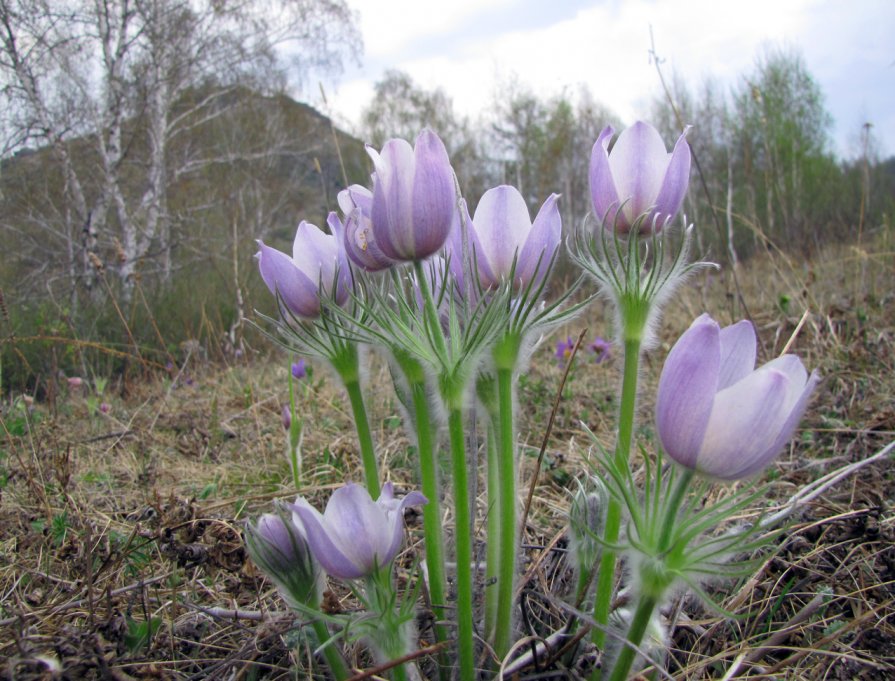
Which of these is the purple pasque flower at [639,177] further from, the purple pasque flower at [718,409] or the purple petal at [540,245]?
the purple pasque flower at [718,409]

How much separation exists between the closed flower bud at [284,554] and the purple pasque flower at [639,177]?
0.66m

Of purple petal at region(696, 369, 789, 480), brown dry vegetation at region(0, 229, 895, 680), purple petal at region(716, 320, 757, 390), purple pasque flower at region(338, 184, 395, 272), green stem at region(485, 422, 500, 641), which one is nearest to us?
purple petal at region(696, 369, 789, 480)

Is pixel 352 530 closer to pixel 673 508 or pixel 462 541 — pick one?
pixel 462 541

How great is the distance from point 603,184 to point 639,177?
0.05 metres

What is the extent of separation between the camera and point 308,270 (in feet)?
3.39

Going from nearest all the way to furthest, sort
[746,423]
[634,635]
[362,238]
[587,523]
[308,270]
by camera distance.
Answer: [746,423] < [634,635] < [362,238] < [308,270] < [587,523]

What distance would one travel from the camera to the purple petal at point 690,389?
717 millimetres

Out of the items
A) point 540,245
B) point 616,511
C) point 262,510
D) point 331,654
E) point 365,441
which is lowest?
point 262,510

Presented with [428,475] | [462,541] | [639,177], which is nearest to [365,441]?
[428,475]

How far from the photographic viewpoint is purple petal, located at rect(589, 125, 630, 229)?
0.97 meters

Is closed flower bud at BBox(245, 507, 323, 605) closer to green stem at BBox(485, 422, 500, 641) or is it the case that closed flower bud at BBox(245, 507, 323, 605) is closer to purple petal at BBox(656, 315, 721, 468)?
green stem at BBox(485, 422, 500, 641)

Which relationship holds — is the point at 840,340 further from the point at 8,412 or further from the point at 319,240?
the point at 8,412

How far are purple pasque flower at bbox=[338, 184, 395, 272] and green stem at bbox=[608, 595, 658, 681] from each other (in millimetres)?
551

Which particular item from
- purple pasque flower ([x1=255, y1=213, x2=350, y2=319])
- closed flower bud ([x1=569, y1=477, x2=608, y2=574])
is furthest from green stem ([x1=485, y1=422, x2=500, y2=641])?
purple pasque flower ([x1=255, y1=213, x2=350, y2=319])
